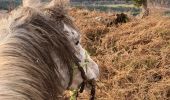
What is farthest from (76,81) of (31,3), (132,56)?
(132,56)

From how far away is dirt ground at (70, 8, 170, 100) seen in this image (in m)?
5.87

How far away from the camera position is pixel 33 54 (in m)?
2.48

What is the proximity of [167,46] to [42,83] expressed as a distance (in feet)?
15.0

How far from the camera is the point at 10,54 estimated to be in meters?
2.35

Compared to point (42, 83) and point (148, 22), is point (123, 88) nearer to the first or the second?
point (148, 22)

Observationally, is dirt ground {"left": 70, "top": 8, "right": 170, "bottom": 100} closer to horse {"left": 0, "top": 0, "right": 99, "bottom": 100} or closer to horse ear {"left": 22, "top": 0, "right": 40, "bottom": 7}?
horse {"left": 0, "top": 0, "right": 99, "bottom": 100}

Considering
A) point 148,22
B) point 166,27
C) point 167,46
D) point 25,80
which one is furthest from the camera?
point 148,22

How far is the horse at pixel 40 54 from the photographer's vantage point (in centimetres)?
225

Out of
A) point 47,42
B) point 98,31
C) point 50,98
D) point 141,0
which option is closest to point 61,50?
point 47,42

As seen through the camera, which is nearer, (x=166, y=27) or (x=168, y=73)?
(x=168, y=73)

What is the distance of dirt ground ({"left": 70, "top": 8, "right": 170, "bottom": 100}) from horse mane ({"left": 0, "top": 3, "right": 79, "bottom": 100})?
9.55 feet

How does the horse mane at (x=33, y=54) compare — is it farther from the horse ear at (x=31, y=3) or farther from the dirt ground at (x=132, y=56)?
the dirt ground at (x=132, y=56)

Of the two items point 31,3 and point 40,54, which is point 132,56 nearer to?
point 31,3

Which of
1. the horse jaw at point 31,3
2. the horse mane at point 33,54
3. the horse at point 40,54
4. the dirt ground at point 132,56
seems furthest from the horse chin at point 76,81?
the dirt ground at point 132,56
